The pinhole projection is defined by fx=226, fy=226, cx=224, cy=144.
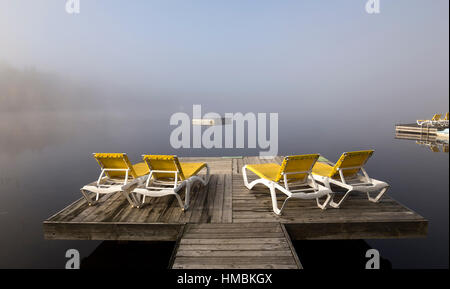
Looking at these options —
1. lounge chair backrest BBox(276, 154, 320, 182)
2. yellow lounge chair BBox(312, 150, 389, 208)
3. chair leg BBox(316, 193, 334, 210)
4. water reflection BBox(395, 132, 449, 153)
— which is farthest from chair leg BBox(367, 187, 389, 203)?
water reflection BBox(395, 132, 449, 153)

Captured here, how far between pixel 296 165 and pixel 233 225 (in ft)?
4.73

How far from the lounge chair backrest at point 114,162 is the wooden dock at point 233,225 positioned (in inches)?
23.5

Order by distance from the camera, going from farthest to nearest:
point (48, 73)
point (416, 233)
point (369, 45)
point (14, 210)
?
point (48, 73) → point (369, 45) → point (14, 210) → point (416, 233)

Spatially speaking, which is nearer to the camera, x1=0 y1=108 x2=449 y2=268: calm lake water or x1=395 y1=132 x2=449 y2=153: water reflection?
x1=0 y1=108 x2=449 y2=268: calm lake water

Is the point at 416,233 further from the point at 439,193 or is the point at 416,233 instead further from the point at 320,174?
the point at 439,193

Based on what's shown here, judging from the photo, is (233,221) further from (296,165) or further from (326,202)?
(326,202)

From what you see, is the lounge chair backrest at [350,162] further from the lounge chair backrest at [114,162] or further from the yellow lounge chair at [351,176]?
the lounge chair backrest at [114,162]

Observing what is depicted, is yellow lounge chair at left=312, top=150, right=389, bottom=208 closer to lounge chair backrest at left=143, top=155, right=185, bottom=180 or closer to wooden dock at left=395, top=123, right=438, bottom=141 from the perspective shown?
lounge chair backrest at left=143, top=155, right=185, bottom=180

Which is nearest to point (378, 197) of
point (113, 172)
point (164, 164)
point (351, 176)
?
point (351, 176)

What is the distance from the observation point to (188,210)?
3.94 metres

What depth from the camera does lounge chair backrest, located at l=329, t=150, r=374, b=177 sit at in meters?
3.83

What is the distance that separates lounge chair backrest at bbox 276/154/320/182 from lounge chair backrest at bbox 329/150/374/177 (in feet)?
1.36
